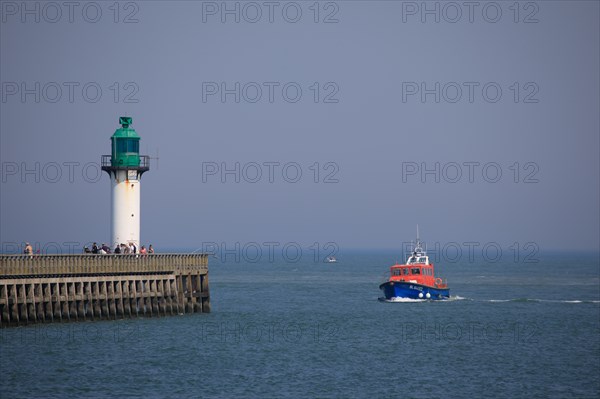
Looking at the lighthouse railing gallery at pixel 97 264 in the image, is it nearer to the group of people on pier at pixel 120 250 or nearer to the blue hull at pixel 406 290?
the group of people on pier at pixel 120 250

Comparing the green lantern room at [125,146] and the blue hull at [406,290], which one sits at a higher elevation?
the green lantern room at [125,146]

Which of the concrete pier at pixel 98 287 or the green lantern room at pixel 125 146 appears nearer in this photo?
the concrete pier at pixel 98 287

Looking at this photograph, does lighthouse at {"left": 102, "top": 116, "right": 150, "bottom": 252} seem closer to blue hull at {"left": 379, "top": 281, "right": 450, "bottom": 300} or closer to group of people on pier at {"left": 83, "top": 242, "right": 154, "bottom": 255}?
group of people on pier at {"left": 83, "top": 242, "right": 154, "bottom": 255}

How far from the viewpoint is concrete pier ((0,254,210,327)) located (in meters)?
55.2

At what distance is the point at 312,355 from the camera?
174 ft

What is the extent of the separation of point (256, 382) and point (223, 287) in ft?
244

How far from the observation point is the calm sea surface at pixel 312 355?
4334cm

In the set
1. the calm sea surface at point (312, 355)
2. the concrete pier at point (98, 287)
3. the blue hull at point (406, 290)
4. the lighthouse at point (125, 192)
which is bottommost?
the calm sea surface at point (312, 355)

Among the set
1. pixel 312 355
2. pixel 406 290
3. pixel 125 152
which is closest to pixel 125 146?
pixel 125 152

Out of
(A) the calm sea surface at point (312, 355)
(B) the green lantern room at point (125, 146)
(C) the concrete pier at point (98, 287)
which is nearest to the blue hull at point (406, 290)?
(A) the calm sea surface at point (312, 355)

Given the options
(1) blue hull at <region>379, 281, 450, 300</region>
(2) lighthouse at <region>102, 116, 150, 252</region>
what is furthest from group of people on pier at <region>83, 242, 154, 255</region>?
(1) blue hull at <region>379, 281, 450, 300</region>

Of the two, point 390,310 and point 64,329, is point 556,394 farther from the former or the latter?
point 390,310

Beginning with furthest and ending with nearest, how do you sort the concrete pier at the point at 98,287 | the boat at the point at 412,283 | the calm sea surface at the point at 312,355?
the boat at the point at 412,283
the concrete pier at the point at 98,287
the calm sea surface at the point at 312,355

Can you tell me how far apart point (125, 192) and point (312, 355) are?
756 inches
